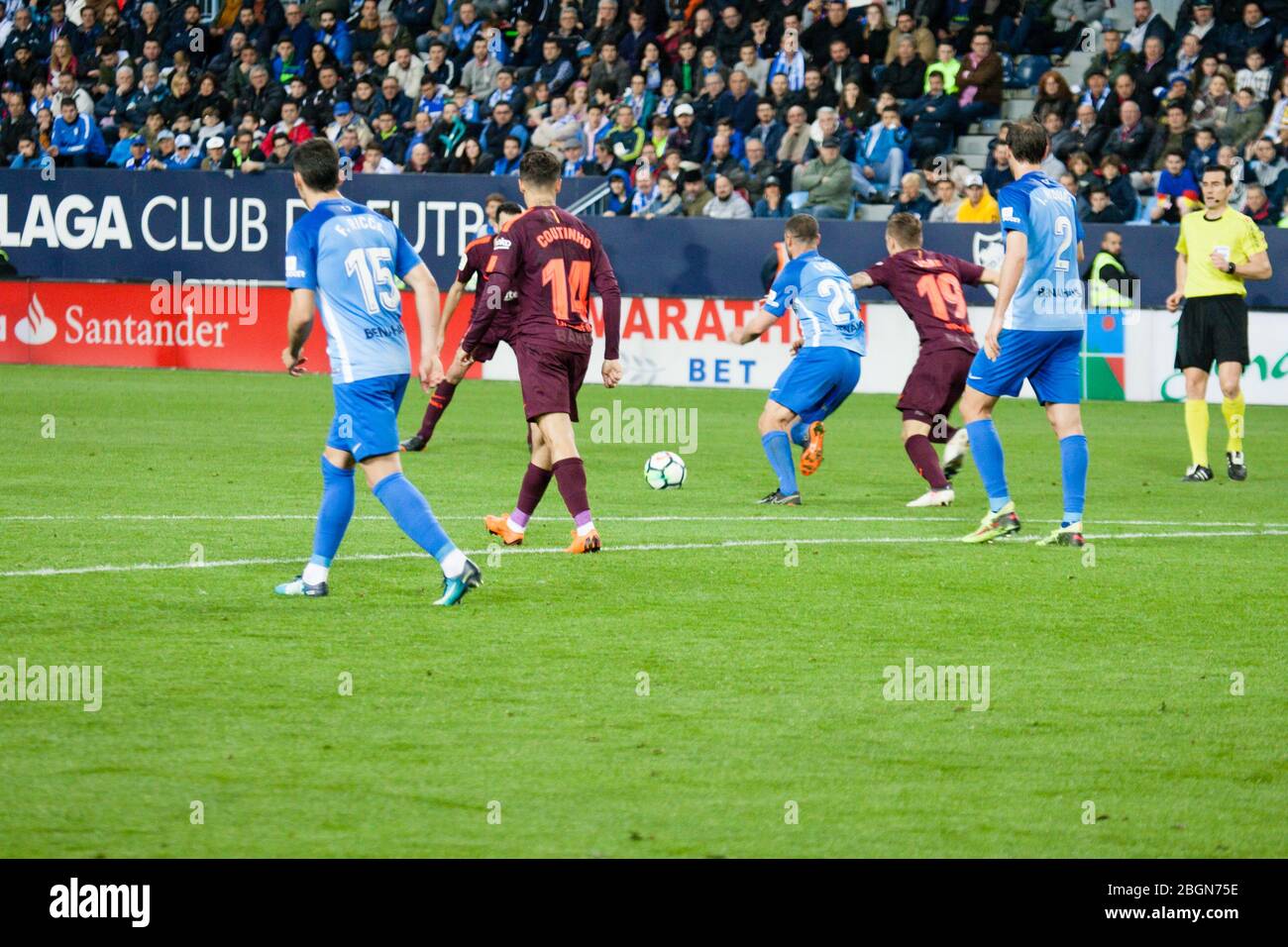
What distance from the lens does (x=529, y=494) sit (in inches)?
400

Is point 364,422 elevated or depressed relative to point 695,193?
depressed

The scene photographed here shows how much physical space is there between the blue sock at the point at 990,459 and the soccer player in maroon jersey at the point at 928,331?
209cm

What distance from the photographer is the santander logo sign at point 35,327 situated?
24.0 metres

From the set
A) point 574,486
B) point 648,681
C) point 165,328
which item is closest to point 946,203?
point 165,328

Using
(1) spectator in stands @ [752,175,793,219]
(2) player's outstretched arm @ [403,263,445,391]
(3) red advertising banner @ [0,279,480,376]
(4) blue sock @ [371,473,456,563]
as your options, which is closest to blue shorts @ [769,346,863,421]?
(2) player's outstretched arm @ [403,263,445,391]

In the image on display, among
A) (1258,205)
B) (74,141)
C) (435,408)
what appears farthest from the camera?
(74,141)

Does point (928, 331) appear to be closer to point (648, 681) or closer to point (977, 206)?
point (648, 681)

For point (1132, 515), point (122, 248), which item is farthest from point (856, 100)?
point (1132, 515)

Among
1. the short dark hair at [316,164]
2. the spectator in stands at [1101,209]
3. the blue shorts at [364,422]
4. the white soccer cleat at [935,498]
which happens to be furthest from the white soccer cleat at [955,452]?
the spectator in stands at [1101,209]

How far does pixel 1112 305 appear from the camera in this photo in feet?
71.6

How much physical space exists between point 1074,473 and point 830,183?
1407cm
